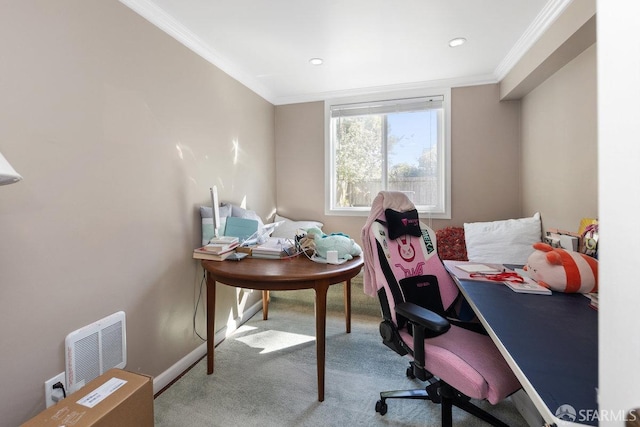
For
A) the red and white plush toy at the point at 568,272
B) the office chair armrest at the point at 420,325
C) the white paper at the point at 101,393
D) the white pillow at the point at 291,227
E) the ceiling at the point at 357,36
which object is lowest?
the white paper at the point at 101,393

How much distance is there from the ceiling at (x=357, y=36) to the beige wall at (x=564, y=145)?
0.39m

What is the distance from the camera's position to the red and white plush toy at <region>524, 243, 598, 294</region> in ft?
4.19

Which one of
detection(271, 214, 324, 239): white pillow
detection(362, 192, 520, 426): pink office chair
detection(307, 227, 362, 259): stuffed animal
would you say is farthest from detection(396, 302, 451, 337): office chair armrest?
detection(271, 214, 324, 239): white pillow

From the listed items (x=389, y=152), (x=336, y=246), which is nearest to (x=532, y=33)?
(x=389, y=152)

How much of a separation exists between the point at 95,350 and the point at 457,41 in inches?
123

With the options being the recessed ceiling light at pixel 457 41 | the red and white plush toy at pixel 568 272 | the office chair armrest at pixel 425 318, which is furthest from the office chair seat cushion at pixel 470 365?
the recessed ceiling light at pixel 457 41

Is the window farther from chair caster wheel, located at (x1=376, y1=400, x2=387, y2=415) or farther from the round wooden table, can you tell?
chair caster wheel, located at (x1=376, y1=400, x2=387, y2=415)

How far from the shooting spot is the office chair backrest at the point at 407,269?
1377 millimetres

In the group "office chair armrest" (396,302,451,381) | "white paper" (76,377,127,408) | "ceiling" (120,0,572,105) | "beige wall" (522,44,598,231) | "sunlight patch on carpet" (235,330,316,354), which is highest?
"ceiling" (120,0,572,105)

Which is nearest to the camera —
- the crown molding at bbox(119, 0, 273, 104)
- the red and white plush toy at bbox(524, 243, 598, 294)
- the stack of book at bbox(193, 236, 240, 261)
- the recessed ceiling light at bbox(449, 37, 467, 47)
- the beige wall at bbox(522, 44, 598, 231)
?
the red and white plush toy at bbox(524, 243, 598, 294)

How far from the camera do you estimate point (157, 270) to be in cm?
177

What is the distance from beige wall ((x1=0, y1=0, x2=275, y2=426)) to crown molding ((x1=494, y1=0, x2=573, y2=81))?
244 centimetres

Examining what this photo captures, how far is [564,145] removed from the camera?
2.01 metres

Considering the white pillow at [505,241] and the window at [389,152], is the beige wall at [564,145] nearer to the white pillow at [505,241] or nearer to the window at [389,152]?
the white pillow at [505,241]
